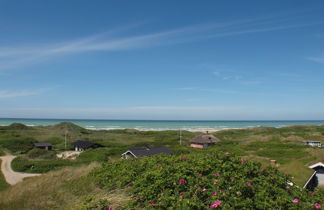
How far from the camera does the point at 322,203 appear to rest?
5.53 metres

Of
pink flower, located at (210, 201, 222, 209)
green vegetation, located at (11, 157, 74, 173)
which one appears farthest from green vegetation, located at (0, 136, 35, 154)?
pink flower, located at (210, 201, 222, 209)

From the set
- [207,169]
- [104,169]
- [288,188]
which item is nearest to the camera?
[288,188]

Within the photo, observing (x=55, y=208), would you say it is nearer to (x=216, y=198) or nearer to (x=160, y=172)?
(x=160, y=172)

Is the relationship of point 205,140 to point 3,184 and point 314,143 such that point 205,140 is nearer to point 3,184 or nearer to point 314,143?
point 314,143

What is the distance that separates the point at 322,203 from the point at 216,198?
8.67ft

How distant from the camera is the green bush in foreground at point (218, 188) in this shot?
493 centimetres

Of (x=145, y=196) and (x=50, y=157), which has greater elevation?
(x=145, y=196)

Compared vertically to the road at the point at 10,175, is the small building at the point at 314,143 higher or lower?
higher

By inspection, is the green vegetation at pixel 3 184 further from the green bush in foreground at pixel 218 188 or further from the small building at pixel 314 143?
the small building at pixel 314 143

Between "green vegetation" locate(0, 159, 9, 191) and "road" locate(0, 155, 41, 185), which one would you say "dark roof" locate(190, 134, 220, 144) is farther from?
"green vegetation" locate(0, 159, 9, 191)

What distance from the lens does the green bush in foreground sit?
4.93m

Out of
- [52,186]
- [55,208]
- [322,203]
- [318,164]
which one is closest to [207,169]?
[322,203]

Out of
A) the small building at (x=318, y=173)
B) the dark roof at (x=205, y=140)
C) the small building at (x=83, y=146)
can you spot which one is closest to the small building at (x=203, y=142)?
the dark roof at (x=205, y=140)

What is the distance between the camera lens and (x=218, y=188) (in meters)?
5.48
